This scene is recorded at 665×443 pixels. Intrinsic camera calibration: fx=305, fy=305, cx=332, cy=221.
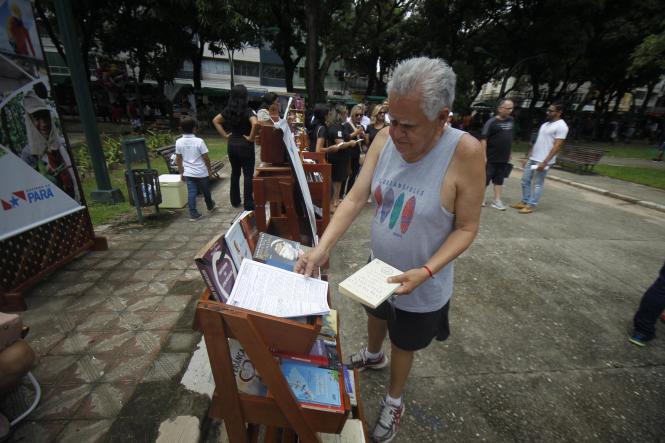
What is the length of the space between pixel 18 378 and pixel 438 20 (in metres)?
27.5

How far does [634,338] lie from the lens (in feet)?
8.96

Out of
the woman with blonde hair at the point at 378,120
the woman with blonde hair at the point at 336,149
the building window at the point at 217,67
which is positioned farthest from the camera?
the building window at the point at 217,67

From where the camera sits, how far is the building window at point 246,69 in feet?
136

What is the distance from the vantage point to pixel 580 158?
34.0 ft

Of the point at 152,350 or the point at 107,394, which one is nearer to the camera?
the point at 107,394

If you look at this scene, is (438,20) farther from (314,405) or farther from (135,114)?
(314,405)

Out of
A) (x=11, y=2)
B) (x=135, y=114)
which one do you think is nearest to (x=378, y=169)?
(x=11, y=2)

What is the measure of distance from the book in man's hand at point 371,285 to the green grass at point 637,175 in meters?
11.6

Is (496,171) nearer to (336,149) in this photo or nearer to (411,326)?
(336,149)

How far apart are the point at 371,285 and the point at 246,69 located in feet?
154

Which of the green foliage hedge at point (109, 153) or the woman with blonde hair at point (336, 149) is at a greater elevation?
the woman with blonde hair at point (336, 149)

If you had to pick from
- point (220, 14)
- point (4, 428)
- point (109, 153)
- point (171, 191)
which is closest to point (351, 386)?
point (4, 428)

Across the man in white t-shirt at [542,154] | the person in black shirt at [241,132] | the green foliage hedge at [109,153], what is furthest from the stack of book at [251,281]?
the green foliage hedge at [109,153]

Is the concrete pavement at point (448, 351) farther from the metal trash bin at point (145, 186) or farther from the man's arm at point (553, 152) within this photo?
the man's arm at point (553, 152)
